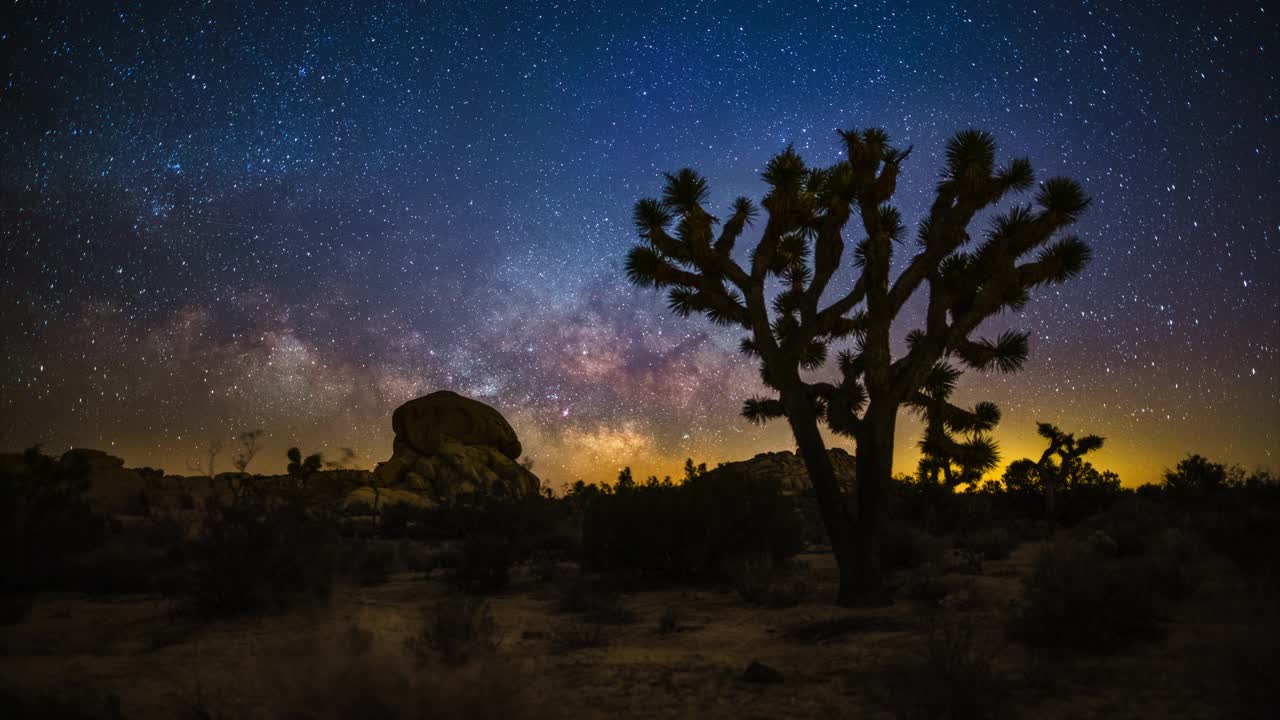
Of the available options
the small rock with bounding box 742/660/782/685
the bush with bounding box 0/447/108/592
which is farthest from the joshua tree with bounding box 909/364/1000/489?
the bush with bounding box 0/447/108/592

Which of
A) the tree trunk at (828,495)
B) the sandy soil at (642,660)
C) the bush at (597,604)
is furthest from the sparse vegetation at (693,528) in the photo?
the tree trunk at (828,495)

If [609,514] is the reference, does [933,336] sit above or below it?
above

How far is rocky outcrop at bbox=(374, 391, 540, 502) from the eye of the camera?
48656 millimetres

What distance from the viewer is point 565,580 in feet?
44.3

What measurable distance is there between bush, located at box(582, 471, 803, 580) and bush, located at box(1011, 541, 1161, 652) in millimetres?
6104

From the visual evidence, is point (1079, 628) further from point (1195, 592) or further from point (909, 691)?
point (1195, 592)

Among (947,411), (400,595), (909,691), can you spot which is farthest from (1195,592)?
(400,595)

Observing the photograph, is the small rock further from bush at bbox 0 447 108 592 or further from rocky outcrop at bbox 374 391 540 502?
rocky outcrop at bbox 374 391 540 502

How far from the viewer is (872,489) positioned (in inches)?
391

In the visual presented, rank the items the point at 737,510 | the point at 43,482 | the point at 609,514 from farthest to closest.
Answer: the point at 43,482 → the point at 609,514 → the point at 737,510

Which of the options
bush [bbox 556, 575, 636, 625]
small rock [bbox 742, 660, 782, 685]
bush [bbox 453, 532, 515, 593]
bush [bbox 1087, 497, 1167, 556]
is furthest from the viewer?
bush [bbox 1087, 497, 1167, 556]

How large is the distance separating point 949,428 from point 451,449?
41.2m

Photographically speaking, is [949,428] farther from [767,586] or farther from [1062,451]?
[1062,451]

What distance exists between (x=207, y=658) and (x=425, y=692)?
435 cm
